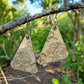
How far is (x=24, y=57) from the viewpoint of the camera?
686 millimetres

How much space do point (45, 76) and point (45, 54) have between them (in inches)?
94.6

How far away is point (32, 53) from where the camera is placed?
70 cm

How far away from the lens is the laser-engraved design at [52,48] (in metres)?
0.71

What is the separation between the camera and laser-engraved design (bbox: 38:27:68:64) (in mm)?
710

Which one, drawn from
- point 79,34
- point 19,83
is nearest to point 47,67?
point 19,83

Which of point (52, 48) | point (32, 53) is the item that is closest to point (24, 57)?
point (32, 53)

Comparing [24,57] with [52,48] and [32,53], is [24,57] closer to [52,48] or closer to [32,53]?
[32,53]

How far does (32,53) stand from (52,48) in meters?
0.14

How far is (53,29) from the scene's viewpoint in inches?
28.5

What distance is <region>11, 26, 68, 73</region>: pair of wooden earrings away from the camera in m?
0.68

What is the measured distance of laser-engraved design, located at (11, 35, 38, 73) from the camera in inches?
26.6

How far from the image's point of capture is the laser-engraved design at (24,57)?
2.21 ft

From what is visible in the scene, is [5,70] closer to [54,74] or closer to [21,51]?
[54,74]

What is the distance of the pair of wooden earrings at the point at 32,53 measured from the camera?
0.68m
